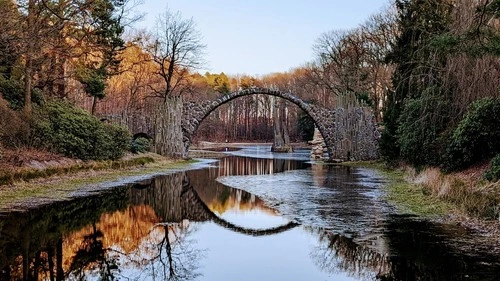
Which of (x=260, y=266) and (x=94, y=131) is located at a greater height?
(x=94, y=131)

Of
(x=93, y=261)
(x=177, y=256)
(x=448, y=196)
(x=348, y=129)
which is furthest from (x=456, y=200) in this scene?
(x=348, y=129)

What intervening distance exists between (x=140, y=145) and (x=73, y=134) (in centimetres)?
767

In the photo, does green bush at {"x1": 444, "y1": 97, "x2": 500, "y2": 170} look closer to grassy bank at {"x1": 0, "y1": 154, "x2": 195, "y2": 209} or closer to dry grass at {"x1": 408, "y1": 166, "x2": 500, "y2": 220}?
dry grass at {"x1": 408, "y1": 166, "x2": 500, "y2": 220}

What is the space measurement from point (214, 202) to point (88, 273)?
7536mm

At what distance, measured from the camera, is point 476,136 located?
14.2m

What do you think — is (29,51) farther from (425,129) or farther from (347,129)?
(347,129)

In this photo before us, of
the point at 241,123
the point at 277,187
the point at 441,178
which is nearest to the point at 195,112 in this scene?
the point at 277,187

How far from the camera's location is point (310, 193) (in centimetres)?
1473

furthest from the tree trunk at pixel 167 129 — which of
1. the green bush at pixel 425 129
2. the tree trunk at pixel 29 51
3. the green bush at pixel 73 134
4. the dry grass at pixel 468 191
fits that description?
the dry grass at pixel 468 191

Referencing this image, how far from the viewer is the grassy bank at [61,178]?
40.2ft

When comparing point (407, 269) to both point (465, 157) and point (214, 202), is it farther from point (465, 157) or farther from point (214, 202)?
point (465, 157)

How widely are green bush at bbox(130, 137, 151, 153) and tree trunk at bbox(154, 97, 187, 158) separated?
0.70 m

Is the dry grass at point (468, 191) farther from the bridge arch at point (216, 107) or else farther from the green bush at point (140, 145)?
the bridge arch at point (216, 107)

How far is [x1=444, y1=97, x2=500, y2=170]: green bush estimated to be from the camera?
44.6 ft
